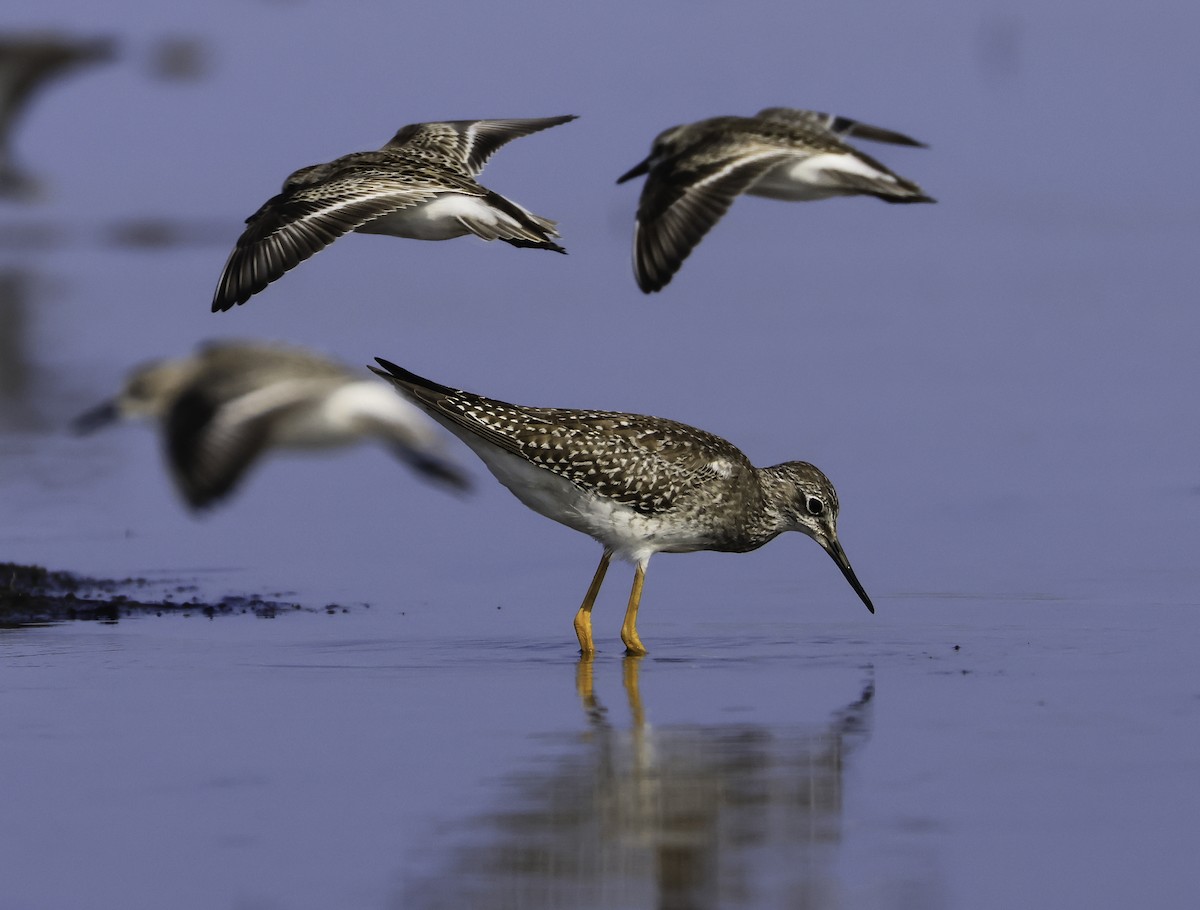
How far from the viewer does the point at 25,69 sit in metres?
19.7

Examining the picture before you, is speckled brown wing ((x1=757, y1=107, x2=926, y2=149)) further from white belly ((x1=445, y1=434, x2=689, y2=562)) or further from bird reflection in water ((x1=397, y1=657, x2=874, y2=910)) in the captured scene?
bird reflection in water ((x1=397, y1=657, x2=874, y2=910))

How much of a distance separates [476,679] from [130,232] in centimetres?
2156

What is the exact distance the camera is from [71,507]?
13.8 metres

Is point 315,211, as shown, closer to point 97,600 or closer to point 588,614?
point 588,614

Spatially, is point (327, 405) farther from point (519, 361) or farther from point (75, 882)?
point (519, 361)

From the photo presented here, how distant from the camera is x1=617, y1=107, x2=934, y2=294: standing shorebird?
1098cm

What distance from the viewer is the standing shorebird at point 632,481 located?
11.3m

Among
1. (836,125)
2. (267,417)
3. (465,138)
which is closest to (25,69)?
(465,138)

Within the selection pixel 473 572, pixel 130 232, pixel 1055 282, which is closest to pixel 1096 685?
pixel 473 572

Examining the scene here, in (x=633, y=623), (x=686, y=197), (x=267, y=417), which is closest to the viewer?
(x=267, y=417)

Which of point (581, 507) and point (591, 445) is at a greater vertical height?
point (591, 445)

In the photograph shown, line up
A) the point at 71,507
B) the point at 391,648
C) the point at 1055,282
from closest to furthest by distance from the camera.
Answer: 1. the point at 391,648
2. the point at 71,507
3. the point at 1055,282

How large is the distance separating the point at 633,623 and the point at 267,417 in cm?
412

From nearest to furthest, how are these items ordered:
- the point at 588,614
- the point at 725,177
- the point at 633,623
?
the point at 633,623 < the point at 588,614 < the point at 725,177
